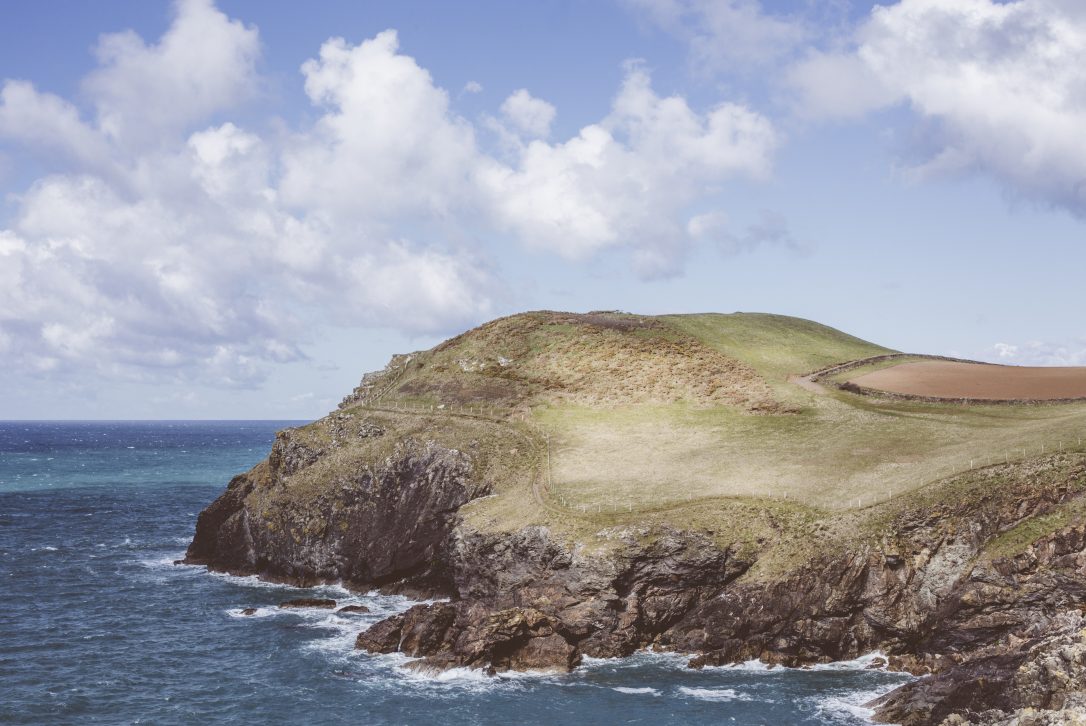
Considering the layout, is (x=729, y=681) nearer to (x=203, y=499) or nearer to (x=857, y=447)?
(x=857, y=447)

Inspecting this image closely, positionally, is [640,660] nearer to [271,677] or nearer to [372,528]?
[271,677]

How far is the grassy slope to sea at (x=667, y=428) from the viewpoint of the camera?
64.5 meters

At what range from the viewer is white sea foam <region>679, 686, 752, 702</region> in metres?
49.2

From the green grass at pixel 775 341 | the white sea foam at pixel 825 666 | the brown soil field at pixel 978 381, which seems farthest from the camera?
the green grass at pixel 775 341

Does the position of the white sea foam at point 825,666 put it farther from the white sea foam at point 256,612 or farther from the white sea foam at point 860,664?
the white sea foam at point 256,612

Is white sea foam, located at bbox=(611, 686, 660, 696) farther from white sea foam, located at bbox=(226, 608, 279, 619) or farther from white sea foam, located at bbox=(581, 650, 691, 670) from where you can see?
white sea foam, located at bbox=(226, 608, 279, 619)

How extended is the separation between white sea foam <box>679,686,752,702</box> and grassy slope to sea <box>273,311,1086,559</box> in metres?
12.9

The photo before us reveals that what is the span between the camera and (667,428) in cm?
8650

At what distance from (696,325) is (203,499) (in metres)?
84.3

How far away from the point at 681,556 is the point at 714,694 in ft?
38.1

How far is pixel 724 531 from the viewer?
202 ft

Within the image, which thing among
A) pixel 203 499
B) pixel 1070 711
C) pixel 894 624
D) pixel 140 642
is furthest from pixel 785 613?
pixel 203 499

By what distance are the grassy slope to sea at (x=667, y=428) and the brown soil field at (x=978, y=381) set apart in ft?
14.9

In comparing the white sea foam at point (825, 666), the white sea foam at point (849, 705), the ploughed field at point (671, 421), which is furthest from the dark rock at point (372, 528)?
the white sea foam at point (849, 705)
